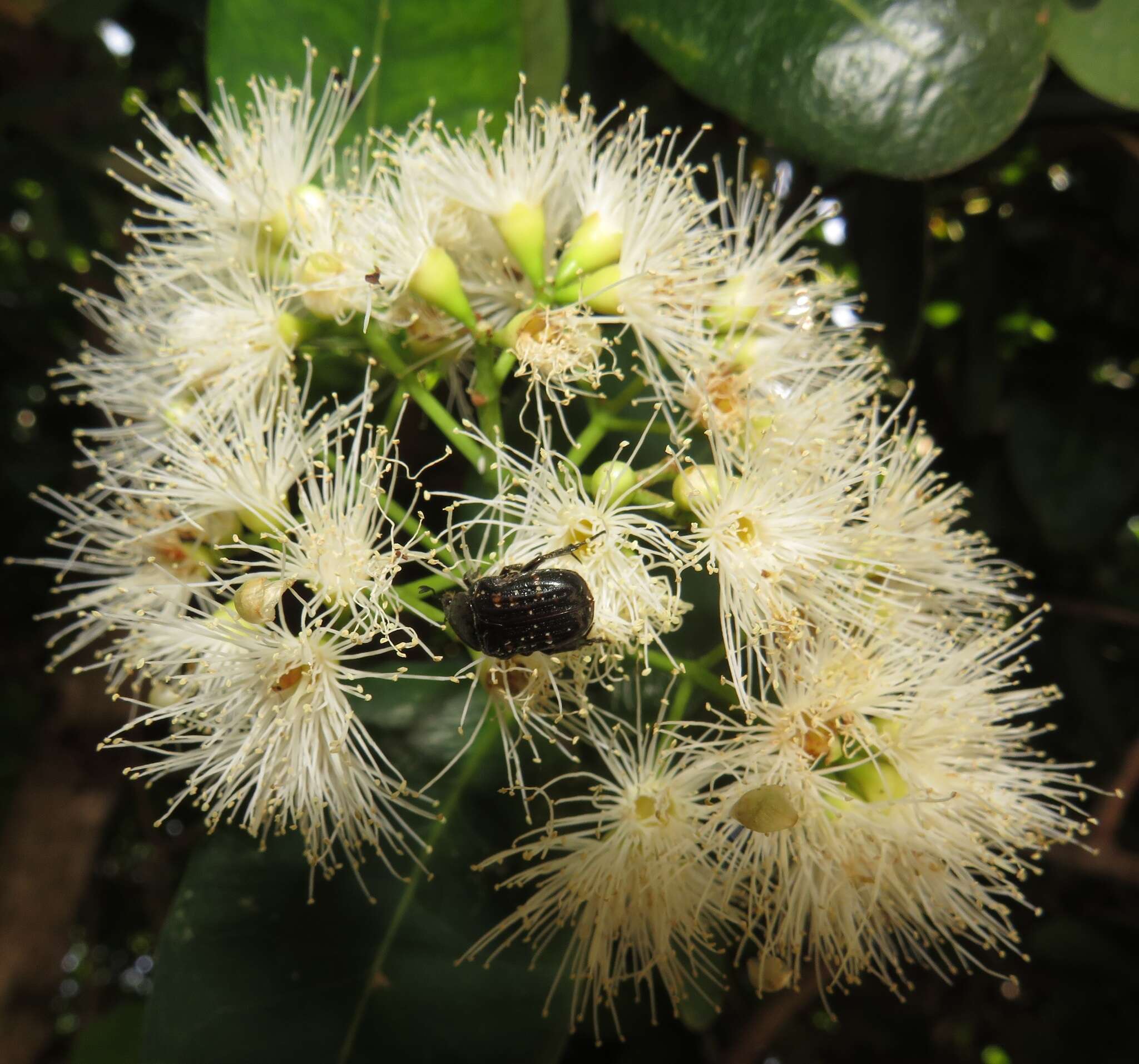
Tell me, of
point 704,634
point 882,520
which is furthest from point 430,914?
point 882,520

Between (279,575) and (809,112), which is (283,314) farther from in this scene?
(809,112)

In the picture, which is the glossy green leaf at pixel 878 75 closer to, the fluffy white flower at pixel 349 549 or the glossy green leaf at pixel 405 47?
the glossy green leaf at pixel 405 47

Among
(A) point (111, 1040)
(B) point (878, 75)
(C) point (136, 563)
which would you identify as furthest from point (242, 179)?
(A) point (111, 1040)

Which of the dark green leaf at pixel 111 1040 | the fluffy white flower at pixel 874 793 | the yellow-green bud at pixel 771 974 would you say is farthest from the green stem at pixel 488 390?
the dark green leaf at pixel 111 1040

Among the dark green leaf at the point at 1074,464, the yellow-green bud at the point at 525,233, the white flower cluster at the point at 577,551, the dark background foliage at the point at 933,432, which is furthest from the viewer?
the dark green leaf at the point at 1074,464

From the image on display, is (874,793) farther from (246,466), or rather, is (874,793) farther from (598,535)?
(246,466)
